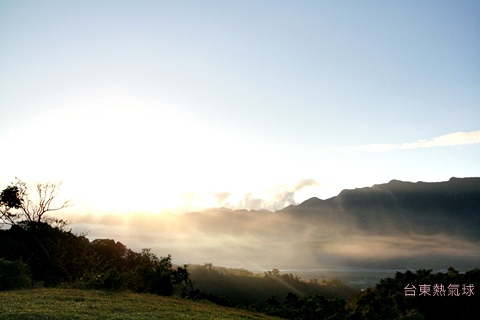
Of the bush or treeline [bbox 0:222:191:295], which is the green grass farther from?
treeline [bbox 0:222:191:295]

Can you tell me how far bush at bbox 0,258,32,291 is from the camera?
144ft

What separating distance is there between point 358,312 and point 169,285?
98.3ft

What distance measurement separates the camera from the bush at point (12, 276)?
43.9 metres

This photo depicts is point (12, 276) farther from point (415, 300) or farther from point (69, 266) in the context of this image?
point (415, 300)

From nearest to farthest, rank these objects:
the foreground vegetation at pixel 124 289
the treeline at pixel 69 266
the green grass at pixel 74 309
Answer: the green grass at pixel 74 309
the foreground vegetation at pixel 124 289
the treeline at pixel 69 266

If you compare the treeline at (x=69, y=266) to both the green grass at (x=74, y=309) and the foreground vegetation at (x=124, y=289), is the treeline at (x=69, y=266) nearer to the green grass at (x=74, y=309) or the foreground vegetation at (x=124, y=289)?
the foreground vegetation at (x=124, y=289)

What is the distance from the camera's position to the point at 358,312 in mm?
53375

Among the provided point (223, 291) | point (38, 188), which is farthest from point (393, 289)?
point (223, 291)

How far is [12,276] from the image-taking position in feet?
147

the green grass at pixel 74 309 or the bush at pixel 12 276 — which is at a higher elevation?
the bush at pixel 12 276

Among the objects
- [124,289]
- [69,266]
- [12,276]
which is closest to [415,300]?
[124,289]

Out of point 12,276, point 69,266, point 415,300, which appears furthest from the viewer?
point 69,266

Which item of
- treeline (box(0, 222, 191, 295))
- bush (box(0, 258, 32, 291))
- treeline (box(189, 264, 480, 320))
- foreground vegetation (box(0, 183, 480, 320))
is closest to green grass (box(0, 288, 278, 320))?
foreground vegetation (box(0, 183, 480, 320))

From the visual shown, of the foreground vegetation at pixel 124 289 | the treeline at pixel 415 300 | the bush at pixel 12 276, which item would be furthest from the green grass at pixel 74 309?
the treeline at pixel 415 300
